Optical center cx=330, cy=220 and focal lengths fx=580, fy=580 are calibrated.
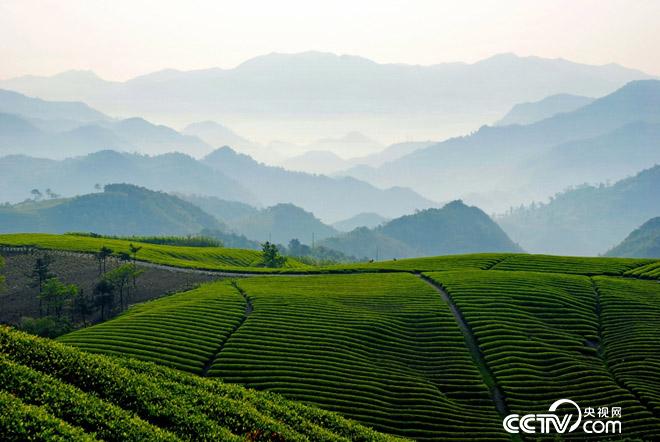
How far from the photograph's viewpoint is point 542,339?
Result: 50812 millimetres

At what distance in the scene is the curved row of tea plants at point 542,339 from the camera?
4150 centimetres

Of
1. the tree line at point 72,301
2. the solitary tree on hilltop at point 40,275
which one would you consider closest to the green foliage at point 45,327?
the tree line at point 72,301

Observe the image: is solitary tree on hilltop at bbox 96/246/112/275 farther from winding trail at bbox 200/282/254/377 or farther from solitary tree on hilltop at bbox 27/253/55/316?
winding trail at bbox 200/282/254/377

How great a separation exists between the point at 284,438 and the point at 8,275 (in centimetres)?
6650

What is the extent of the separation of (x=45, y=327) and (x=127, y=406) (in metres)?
31.3

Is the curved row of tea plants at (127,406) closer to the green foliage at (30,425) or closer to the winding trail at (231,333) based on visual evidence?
the green foliage at (30,425)

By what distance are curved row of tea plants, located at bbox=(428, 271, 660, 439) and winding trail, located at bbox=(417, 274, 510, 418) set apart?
1.34 feet

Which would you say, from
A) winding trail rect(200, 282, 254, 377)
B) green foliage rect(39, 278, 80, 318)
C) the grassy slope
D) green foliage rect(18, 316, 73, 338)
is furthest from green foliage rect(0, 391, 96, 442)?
the grassy slope

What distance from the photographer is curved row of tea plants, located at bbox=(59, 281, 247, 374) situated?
145 ft

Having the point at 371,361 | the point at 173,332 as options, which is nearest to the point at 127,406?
the point at 173,332

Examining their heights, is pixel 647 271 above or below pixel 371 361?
above

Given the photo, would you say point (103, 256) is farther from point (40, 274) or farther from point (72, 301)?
point (72, 301)

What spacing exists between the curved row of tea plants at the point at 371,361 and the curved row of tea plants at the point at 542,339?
107 inches

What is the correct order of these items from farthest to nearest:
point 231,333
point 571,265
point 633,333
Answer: point 571,265, point 633,333, point 231,333
